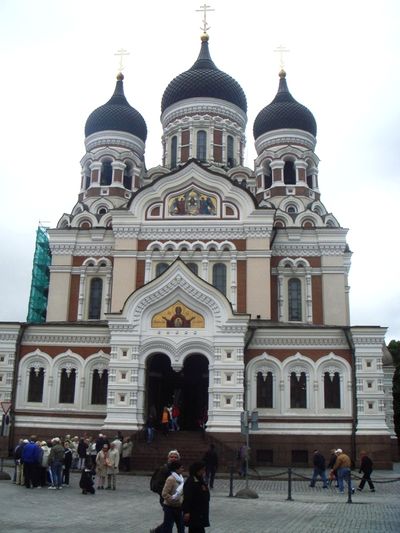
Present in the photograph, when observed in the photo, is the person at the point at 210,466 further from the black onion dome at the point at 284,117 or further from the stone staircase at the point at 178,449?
the black onion dome at the point at 284,117

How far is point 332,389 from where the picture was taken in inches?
1022

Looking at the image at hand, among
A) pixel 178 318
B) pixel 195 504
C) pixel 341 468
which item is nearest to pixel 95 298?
pixel 178 318

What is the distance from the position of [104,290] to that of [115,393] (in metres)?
8.43

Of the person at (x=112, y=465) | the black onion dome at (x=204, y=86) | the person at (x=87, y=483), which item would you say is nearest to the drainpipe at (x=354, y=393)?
the person at (x=112, y=465)

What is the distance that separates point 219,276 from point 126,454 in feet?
35.7

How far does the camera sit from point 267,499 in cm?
1644

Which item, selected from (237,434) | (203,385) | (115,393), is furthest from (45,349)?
(237,434)

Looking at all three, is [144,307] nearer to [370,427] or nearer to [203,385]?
[203,385]

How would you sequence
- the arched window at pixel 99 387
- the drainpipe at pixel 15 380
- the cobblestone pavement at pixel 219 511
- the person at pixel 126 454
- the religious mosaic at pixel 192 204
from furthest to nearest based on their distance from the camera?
1. the religious mosaic at pixel 192 204
2. the arched window at pixel 99 387
3. the drainpipe at pixel 15 380
4. the person at pixel 126 454
5. the cobblestone pavement at pixel 219 511

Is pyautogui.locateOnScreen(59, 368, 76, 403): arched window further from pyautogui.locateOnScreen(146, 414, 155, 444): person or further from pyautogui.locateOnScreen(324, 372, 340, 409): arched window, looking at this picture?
pyautogui.locateOnScreen(324, 372, 340, 409): arched window

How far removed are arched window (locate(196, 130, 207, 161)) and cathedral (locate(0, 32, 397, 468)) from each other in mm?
81

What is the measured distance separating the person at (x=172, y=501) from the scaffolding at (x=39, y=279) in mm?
35534

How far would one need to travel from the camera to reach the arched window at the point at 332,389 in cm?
2589

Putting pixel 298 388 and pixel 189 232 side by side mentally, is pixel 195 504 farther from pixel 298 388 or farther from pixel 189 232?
pixel 189 232
